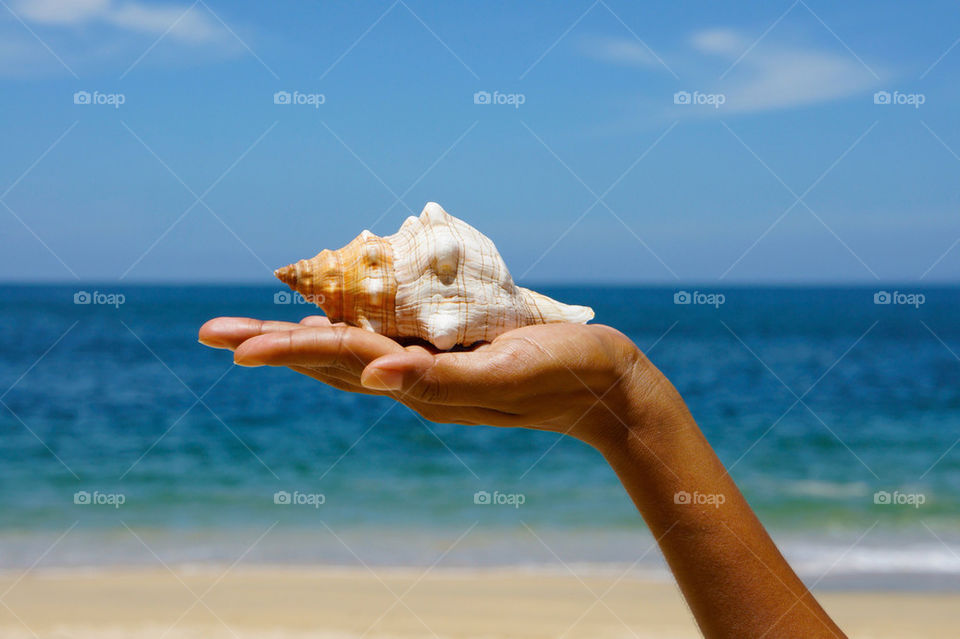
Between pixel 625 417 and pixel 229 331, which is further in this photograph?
pixel 229 331

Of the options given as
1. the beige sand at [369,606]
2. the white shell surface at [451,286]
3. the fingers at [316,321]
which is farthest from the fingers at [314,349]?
the beige sand at [369,606]

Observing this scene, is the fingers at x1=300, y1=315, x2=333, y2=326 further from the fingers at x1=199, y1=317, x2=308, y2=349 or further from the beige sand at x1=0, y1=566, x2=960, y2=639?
the beige sand at x1=0, y1=566, x2=960, y2=639

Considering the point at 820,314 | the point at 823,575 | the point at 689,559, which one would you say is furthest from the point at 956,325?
the point at 689,559

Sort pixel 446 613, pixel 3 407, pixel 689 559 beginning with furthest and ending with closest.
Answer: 1. pixel 3 407
2. pixel 446 613
3. pixel 689 559

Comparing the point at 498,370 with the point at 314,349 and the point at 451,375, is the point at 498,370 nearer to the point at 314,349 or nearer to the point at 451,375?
the point at 451,375

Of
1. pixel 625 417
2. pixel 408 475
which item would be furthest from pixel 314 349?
pixel 408 475

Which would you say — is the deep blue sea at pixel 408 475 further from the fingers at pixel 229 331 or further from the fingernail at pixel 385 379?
the fingernail at pixel 385 379

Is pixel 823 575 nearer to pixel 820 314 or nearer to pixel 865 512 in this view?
pixel 865 512
